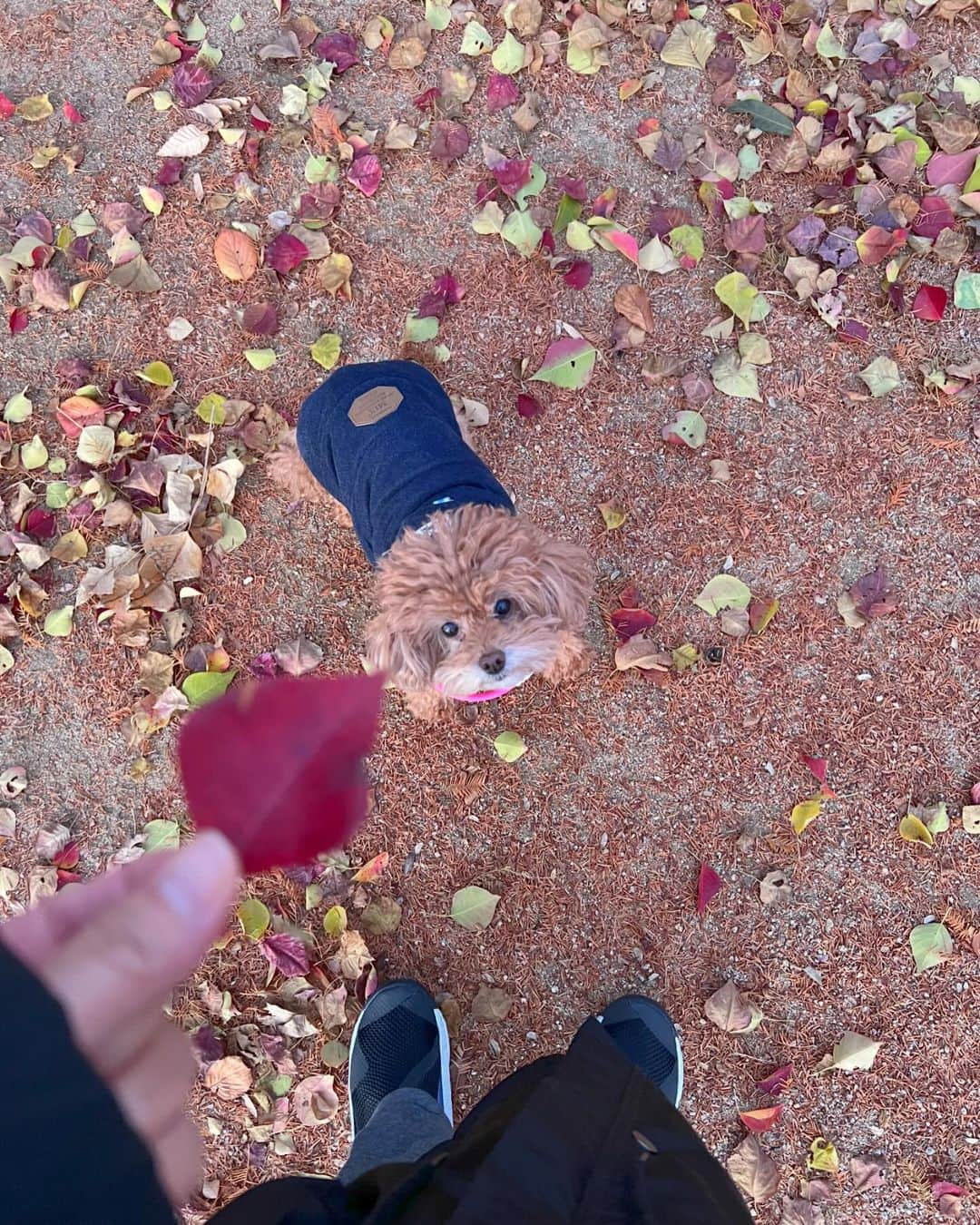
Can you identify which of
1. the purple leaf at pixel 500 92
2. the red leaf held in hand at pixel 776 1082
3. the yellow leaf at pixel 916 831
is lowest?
the red leaf held in hand at pixel 776 1082

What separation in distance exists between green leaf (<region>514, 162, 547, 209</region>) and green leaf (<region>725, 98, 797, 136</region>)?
772mm

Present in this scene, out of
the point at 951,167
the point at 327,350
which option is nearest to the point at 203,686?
the point at 327,350

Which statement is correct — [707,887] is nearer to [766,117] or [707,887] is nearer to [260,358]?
[260,358]

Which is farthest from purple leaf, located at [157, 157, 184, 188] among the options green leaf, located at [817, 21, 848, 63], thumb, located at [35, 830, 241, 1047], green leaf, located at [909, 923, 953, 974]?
green leaf, located at [909, 923, 953, 974]

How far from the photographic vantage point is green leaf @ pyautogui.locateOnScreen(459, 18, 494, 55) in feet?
9.87

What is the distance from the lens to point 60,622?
2.76 m

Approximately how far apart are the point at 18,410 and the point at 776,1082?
343cm

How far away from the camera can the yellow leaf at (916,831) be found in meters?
2.55

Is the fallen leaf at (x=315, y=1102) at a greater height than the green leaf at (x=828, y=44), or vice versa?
the green leaf at (x=828, y=44)

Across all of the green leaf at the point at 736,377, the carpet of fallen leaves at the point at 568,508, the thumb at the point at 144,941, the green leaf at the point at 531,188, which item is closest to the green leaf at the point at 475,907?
the carpet of fallen leaves at the point at 568,508

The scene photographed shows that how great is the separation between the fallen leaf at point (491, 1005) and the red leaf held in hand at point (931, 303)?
273 centimetres

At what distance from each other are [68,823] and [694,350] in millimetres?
2738

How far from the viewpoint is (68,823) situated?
2.72m

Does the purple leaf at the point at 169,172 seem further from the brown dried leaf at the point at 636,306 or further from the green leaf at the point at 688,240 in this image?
the green leaf at the point at 688,240
